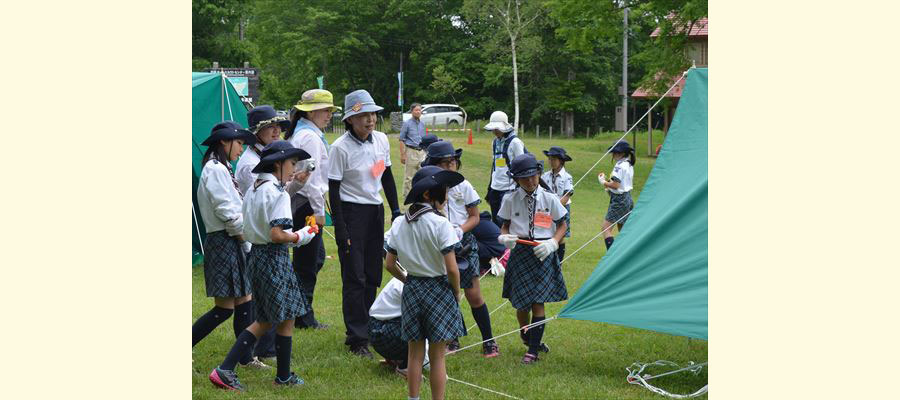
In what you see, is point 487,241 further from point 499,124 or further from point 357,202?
point 357,202

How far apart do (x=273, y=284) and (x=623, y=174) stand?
568cm

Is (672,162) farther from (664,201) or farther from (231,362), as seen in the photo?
(231,362)

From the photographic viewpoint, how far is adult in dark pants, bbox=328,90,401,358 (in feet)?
19.8

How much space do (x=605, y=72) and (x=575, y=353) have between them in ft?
137

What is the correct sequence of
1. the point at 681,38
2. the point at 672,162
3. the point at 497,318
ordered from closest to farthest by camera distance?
the point at 672,162
the point at 497,318
the point at 681,38

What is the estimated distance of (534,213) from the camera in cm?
612

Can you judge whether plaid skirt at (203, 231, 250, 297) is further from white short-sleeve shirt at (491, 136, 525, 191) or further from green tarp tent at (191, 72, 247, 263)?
white short-sleeve shirt at (491, 136, 525, 191)

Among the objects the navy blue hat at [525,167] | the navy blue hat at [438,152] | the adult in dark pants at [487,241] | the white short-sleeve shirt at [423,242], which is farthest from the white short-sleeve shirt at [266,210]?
the adult in dark pants at [487,241]

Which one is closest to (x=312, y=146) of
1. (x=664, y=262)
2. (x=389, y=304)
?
(x=389, y=304)

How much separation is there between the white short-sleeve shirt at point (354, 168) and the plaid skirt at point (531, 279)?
1.07 metres

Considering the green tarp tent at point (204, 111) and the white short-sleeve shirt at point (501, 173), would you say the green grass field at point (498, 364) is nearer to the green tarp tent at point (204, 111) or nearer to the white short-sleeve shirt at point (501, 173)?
the green tarp tent at point (204, 111)

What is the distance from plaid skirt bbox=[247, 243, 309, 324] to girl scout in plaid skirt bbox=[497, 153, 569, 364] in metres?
1.49

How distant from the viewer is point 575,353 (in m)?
6.37

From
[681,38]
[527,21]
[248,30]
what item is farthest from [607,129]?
[681,38]
